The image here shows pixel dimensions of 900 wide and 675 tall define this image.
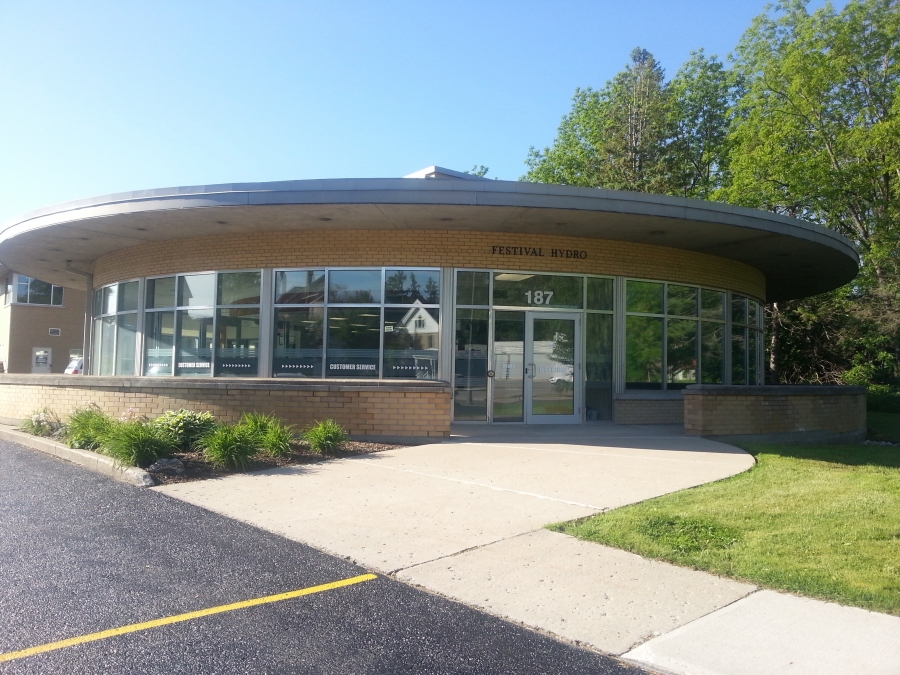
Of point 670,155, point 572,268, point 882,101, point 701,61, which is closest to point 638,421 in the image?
point 572,268

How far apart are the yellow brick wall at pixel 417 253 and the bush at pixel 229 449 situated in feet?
18.6

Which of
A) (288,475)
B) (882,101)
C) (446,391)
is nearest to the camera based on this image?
(288,475)

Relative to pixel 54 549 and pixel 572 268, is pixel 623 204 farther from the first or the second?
pixel 54 549

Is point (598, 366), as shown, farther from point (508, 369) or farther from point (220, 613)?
point (220, 613)

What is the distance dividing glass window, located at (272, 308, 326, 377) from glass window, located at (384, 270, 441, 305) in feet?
4.66

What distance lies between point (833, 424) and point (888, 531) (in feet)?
31.6

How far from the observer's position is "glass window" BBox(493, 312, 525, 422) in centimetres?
1424

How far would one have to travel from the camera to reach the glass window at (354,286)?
565 inches

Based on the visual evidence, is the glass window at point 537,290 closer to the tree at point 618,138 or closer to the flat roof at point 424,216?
the flat roof at point 424,216

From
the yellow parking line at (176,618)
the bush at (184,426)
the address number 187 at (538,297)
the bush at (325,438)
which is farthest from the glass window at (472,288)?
the yellow parking line at (176,618)

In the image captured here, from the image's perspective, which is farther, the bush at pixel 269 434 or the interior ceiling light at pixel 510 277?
the interior ceiling light at pixel 510 277

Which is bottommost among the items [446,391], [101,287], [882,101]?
[446,391]

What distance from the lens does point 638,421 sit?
14.7 m

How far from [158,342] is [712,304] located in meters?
12.3
